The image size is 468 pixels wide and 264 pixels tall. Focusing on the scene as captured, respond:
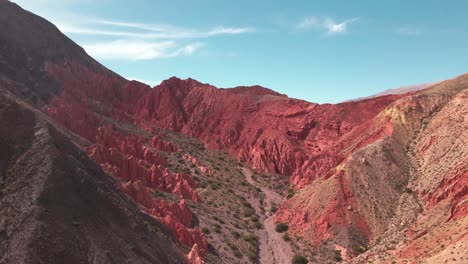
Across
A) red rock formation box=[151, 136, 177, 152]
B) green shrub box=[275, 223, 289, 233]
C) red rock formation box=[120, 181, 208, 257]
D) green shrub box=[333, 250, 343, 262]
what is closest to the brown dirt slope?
red rock formation box=[120, 181, 208, 257]

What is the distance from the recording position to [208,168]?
246ft

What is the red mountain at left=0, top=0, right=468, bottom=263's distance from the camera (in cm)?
2462

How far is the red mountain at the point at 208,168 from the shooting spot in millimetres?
24625

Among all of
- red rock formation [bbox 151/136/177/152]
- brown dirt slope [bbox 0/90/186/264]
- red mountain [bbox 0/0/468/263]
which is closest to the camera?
brown dirt slope [bbox 0/90/186/264]

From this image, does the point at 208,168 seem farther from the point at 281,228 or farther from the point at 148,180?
the point at 281,228

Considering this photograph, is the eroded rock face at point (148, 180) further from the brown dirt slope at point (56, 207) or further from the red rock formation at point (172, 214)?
the brown dirt slope at point (56, 207)

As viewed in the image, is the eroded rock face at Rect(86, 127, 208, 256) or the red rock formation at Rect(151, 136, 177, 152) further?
the red rock formation at Rect(151, 136, 177, 152)

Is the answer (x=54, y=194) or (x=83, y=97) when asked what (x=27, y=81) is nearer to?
(x=83, y=97)

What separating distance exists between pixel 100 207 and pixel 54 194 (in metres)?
3.07

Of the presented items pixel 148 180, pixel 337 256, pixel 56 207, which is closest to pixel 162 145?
pixel 148 180

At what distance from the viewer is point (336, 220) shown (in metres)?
48.4

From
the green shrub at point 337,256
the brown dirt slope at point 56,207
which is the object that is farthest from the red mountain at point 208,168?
the green shrub at point 337,256

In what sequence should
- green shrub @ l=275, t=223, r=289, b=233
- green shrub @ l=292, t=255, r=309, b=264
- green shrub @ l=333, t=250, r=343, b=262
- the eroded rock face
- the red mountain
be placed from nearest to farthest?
the red mountain
the eroded rock face
green shrub @ l=292, t=255, r=309, b=264
green shrub @ l=333, t=250, r=343, b=262
green shrub @ l=275, t=223, r=289, b=233

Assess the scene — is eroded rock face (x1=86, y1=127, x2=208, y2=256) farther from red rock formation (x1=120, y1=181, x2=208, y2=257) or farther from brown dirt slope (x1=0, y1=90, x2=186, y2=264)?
brown dirt slope (x1=0, y1=90, x2=186, y2=264)
